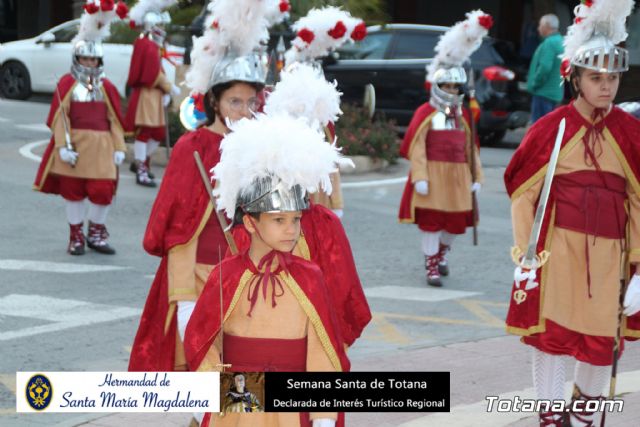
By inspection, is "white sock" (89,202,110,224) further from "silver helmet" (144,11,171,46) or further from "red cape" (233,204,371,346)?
"red cape" (233,204,371,346)

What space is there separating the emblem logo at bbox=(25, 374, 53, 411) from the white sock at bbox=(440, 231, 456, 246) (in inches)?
246

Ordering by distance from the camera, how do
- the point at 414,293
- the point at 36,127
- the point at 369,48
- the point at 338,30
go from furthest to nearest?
the point at 369,48 < the point at 36,127 < the point at 414,293 < the point at 338,30

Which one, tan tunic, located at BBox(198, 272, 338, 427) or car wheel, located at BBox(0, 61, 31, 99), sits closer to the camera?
tan tunic, located at BBox(198, 272, 338, 427)

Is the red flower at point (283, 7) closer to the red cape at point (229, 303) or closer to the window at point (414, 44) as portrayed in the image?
the red cape at point (229, 303)

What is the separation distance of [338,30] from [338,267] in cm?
461

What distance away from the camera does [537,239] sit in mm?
6043

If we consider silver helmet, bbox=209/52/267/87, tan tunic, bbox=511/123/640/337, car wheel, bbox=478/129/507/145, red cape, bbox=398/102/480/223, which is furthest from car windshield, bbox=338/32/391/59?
tan tunic, bbox=511/123/640/337

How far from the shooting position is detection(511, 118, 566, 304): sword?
6000 millimetres

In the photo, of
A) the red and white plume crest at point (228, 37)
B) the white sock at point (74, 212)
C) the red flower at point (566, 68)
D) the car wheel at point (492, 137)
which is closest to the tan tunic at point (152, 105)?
the white sock at point (74, 212)

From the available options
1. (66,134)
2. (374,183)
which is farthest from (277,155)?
(374,183)

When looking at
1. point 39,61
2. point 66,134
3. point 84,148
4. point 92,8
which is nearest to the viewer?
point 66,134

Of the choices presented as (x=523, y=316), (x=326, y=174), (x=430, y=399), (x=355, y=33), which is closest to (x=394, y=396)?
(x=430, y=399)

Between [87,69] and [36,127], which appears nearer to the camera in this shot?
[87,69]

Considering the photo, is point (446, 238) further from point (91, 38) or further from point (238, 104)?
point (238, 104)
